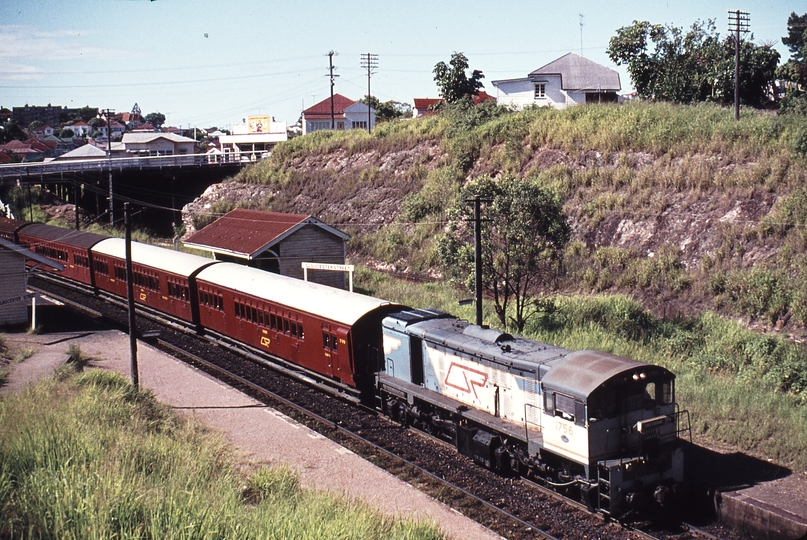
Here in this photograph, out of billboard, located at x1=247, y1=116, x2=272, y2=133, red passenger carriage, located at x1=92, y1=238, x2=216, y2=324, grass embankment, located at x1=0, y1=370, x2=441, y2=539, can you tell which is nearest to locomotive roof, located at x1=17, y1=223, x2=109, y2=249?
red passenger carriage, located at x1=92, y1=238, x2=216, y2=324

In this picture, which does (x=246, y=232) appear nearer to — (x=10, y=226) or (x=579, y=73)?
(x=10, y=226)

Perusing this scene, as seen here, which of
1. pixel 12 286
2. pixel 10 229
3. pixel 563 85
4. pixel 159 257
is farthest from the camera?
pixel 563 85

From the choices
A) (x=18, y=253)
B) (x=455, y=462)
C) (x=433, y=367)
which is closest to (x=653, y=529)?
(x=455, y=462)

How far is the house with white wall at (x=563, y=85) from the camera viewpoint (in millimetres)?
56250

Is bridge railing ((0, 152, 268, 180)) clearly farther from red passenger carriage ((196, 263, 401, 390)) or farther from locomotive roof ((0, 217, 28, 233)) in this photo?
red passenger carriage ((196, 263, 401, 390))

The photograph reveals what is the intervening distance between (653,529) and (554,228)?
1417 cm

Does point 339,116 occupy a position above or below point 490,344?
above

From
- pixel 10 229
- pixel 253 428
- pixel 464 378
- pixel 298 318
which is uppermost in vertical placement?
pixel 10 229

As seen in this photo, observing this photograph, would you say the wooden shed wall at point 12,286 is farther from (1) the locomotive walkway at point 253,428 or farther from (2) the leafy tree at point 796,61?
(2) the leafy tree at point 796,61

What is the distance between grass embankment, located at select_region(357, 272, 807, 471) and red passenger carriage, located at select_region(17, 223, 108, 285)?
57.0ft

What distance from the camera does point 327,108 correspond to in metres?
104

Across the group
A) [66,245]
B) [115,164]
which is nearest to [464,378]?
[66,245]

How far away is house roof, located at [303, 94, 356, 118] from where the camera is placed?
335 ft

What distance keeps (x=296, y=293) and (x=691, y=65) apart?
3956cm
